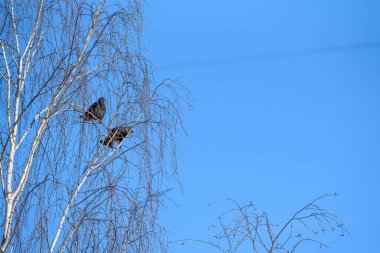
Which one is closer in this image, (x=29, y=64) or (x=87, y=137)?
(x=87, y=137)

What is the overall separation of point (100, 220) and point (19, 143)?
1.16ft

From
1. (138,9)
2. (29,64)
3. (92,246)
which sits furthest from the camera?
(138,9)

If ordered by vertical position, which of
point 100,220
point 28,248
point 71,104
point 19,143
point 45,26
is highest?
point 45,26

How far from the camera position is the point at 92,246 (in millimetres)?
1927

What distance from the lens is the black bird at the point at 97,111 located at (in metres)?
2.11

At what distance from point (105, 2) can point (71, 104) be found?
426mm

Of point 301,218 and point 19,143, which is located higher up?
point 301,218

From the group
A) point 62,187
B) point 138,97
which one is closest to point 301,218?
point 138,97

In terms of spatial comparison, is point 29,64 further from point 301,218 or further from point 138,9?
point 301,218

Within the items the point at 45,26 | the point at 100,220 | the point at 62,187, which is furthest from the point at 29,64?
the point at 100,220

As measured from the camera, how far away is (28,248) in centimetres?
193

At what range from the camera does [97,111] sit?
7.05 feet

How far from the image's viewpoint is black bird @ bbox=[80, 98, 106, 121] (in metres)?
2.11

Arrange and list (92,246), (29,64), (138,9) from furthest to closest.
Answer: (138,9), (29,64), (92,246)
